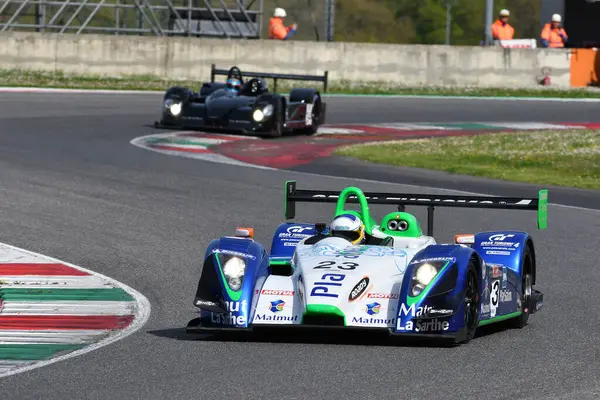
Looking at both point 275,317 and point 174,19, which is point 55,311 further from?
point 174,19

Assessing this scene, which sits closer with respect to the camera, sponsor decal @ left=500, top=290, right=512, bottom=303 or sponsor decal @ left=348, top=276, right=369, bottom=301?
sponsor decal @ left=348, top=276, right=369, bottom=301

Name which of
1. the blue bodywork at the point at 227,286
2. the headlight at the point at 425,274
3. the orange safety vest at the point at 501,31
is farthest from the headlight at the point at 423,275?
the orange safety vest at the point at 501,31

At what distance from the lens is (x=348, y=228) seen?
8.70 m

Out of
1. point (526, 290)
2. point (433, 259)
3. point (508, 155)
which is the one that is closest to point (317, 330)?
point (433, 259)

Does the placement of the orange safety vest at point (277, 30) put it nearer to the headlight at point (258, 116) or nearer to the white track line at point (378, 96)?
the white track line at point (378, 96)

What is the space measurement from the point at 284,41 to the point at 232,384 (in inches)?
1156

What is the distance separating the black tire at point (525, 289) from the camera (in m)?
8.75

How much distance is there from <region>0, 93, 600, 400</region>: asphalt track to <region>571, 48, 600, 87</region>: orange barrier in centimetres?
1749

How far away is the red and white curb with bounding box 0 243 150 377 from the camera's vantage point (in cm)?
766

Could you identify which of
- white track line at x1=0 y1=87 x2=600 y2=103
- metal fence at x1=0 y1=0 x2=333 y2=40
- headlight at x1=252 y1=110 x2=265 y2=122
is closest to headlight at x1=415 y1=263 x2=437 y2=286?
headlight at x1=252 y1=110 x2=265 y2=122

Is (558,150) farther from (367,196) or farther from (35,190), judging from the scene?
(367,196)

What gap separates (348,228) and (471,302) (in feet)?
3.34

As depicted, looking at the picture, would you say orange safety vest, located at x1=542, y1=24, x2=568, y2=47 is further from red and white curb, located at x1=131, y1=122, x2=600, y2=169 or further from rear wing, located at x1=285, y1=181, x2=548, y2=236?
rear wing, located at x1=285, y1=181, x2=548, y2=236

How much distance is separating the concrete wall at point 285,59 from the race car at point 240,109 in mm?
9073
